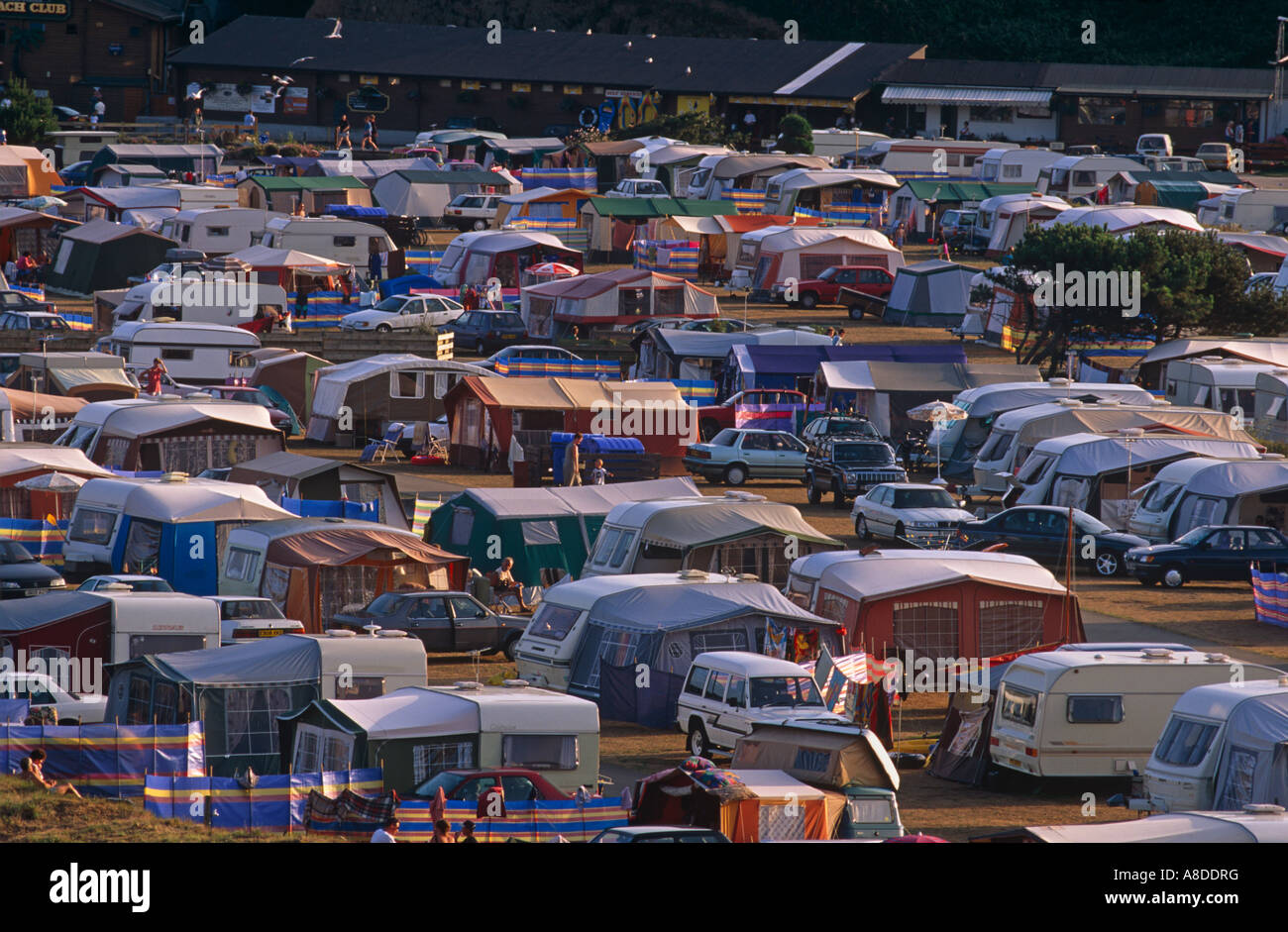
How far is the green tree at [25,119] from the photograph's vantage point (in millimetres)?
85438

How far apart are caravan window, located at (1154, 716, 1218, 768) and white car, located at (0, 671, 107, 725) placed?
10357mm

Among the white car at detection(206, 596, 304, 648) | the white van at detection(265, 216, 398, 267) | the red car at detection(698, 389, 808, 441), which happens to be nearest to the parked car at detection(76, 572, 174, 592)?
the white car at detection(206, 596, 304, 648)

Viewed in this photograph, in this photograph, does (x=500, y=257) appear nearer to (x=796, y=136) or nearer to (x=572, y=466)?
(x=572, y=466)

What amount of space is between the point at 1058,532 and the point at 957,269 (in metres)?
24.8

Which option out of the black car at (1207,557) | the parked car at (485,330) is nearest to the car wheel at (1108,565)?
the black car at (1207,557)

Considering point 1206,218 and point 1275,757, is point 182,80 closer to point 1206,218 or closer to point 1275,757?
point 1206,218

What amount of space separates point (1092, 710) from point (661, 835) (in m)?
6.98

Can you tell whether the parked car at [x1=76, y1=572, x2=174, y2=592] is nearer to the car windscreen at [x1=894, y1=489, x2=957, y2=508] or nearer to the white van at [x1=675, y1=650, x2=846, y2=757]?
the white van at [x1=675, y1=650, x2=846, y2=757]

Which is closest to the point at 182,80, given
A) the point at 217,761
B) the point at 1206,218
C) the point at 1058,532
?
the point at 1206,218

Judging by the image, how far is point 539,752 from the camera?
60.5 ft

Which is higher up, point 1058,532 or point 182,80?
point 182,80

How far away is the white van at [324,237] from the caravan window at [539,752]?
137ft

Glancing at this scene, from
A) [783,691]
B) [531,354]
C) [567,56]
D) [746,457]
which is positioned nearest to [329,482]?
[746,457]

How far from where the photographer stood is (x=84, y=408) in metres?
34.8
